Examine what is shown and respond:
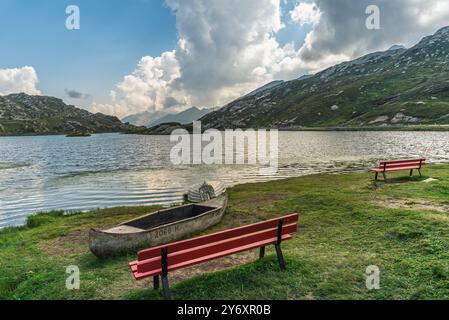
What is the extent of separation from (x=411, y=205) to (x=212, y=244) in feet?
44.4

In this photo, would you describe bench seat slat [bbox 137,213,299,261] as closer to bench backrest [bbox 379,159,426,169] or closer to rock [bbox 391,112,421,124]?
bench backrest [bbox 379,159,426,169]

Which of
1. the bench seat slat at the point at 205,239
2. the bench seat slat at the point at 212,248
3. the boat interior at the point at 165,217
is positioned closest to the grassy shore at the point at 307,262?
the bench seat slat at the point at 212,248

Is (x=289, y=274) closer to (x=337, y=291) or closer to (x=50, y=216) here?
(x=337, y=291)

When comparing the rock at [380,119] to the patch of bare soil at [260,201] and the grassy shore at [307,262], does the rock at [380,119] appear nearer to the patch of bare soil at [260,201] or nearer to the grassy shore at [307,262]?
the patch of bare soil at [260,201]

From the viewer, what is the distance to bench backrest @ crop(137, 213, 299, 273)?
324 inches

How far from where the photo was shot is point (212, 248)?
29.8ft

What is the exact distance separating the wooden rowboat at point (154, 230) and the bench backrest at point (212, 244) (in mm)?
5401

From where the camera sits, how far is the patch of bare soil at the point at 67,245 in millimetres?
14673

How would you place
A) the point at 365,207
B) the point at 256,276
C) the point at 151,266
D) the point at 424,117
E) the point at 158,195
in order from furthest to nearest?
the point at 424,117, the point at 158,195, the point at 365,207, the point at 256,276, the point at 151,266

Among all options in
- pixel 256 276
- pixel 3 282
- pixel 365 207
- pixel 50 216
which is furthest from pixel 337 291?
pixel 50 216

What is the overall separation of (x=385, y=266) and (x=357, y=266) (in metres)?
0.86

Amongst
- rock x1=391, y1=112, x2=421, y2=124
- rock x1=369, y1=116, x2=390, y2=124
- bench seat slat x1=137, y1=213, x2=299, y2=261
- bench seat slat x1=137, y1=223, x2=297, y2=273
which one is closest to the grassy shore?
bench seat slat x1=137, y1=223, x2=297, y2=273
